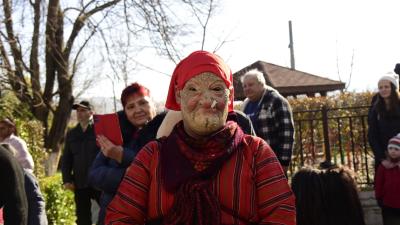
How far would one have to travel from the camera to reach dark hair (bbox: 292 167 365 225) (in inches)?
122

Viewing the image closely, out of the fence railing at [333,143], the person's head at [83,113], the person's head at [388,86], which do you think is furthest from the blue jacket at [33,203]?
the fence railing at [333,143]

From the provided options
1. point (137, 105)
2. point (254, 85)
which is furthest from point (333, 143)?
point (137, 105)

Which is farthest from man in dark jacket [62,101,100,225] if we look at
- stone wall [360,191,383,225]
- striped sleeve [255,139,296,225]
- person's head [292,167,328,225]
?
striped sleeve [255,139,296,225]

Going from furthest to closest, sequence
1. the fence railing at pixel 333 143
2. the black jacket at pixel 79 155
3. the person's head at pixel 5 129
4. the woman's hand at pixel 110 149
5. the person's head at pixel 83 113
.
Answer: the fence railing at pixel 333 143 < the person's head at pixel 83 113 < the black jacket at pixel 79 155 < the person's head at pixel 5 129 < the woman's hand at pixel 110 149

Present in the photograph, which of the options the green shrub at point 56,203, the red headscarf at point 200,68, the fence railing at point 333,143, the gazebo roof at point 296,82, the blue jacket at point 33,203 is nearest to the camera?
the red headscarf at point 200,68

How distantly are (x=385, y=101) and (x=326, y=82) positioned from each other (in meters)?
12.5

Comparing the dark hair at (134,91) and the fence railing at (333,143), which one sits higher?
the dark hair at (134,91)

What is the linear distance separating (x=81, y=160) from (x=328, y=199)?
399cm

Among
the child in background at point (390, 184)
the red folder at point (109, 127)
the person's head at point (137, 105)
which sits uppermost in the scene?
the person's head at point (137, 105)

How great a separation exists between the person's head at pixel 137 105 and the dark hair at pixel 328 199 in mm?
1060

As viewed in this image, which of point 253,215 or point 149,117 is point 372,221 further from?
point 253,215

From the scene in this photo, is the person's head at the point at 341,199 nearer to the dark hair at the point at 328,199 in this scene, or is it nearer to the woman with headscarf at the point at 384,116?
the dark hair at the point at 328,199

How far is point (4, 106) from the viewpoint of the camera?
28.0 ft

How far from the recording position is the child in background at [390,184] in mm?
5125
